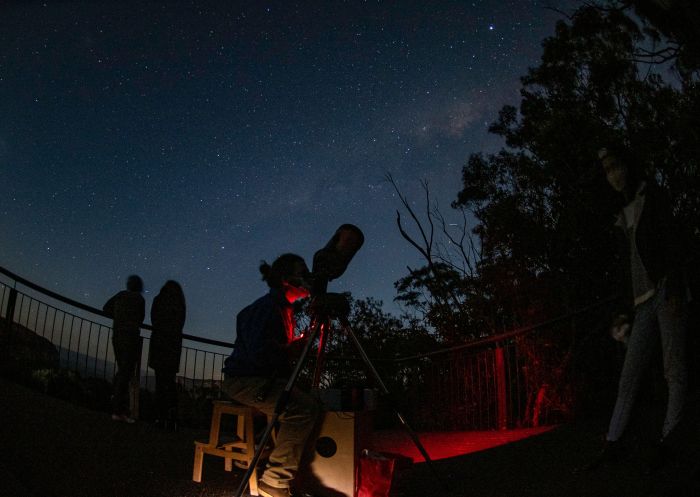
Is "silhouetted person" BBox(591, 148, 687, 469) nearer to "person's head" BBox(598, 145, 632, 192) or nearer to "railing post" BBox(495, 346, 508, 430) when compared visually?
"person's head" BBox(598, 145, 632, 192)

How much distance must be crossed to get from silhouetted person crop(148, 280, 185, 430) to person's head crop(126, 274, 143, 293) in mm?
231

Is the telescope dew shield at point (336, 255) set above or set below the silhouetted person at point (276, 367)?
above

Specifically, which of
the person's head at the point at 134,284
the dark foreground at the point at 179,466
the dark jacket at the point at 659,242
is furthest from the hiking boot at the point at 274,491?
the person's head at the point at 134,284

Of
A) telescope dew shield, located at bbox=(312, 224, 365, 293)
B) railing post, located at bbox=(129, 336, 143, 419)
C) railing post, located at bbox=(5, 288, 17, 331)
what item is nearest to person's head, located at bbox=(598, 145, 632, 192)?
telescope dew shield, located at bbox=(312, 224, 365, 293)

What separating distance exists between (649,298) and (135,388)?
15.4ft

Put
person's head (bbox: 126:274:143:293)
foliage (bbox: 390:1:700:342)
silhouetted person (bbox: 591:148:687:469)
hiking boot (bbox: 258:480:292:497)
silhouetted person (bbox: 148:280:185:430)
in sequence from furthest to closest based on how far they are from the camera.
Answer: foliage (bbox: 390:1:700:342)
person's head (bbox: 126:274:143:293)
silhouetted person (bbox: 148:280:185:430)
hiking boot (bbox: 258:480:292:497)
silhouetted person (bbox: 591:148:687:469)

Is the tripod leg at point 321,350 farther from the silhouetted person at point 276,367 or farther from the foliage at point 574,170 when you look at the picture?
the foliage at point 574,170

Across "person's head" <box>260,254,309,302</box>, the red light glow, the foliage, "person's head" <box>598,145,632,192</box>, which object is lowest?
the red light glow

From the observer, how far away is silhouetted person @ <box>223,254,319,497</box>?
256cm

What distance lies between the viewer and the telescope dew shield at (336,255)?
2828 mm

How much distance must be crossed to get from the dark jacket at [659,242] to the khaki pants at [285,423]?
1948 millimetres

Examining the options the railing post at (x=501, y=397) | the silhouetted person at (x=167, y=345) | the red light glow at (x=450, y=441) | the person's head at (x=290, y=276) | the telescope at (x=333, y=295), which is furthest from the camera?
the railing post at (x=501, y=397)

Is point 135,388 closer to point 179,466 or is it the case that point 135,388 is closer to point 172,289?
point 172,289

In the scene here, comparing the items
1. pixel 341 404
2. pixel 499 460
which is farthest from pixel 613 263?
pixel 341 404
